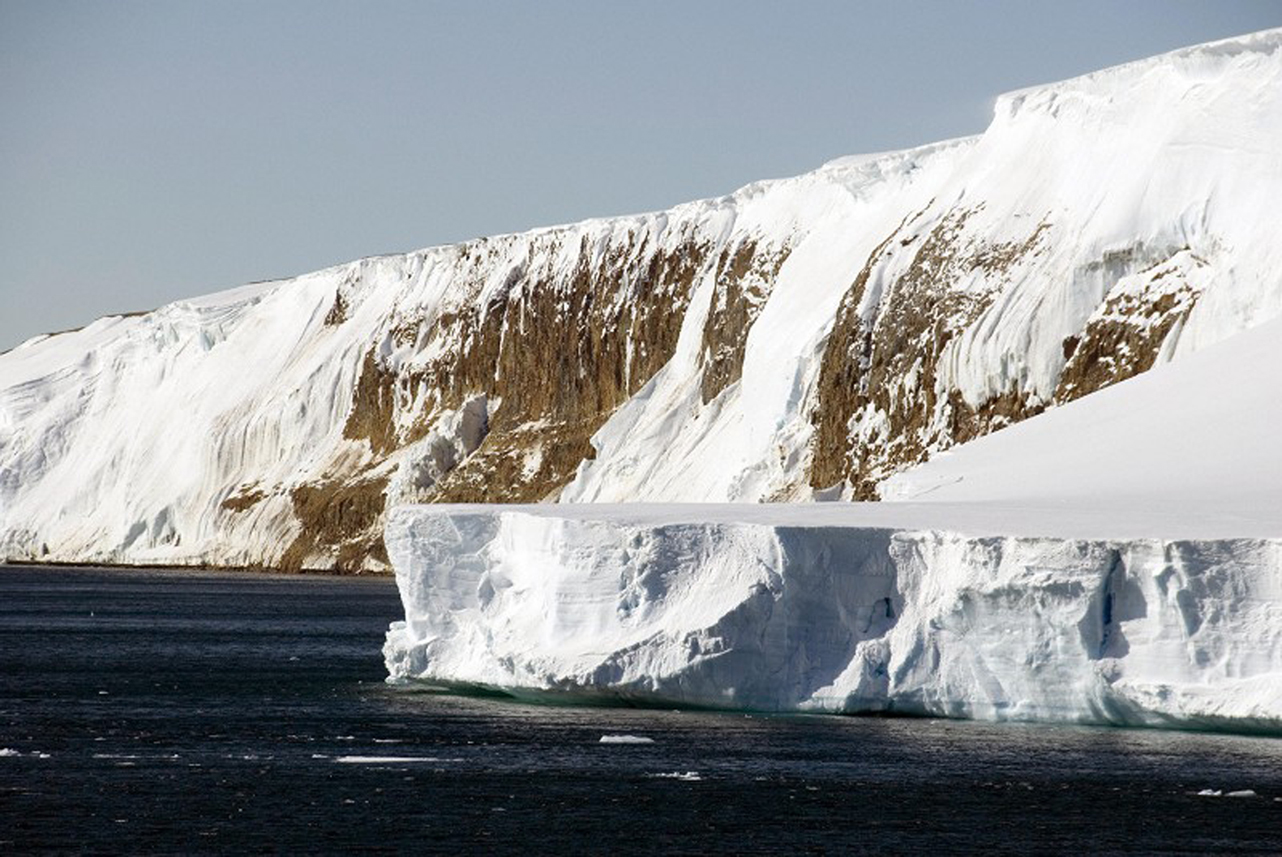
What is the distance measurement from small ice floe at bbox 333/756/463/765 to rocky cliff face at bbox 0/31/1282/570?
30.2 metres

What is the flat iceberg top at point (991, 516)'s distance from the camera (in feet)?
103

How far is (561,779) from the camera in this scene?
27656 mm

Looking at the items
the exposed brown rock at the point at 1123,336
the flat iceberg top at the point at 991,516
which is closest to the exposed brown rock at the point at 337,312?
the exposed brown rock at the point at 1123,336

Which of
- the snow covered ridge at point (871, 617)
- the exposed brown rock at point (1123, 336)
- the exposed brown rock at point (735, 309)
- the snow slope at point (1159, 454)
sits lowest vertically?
the snow covered ridge at point (871, 617)

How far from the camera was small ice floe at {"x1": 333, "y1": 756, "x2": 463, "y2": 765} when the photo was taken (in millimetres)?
29016

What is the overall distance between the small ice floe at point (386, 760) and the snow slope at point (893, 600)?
16.1 feet

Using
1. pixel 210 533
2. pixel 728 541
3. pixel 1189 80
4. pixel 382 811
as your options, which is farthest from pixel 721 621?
pixel 210 533

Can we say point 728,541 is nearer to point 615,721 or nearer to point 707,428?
point 615,721

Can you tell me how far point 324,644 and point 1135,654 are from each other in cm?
2395

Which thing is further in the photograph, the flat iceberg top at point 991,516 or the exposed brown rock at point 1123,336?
the exposed brown rock at point 1123,336

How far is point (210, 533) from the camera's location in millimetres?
102000

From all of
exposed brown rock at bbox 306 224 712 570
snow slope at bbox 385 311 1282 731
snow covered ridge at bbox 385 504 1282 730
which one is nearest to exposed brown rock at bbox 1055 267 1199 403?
snow slope at bbox 385 311 1282 731

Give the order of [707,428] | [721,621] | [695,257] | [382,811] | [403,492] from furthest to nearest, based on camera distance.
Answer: [403,492] → [695,257] → [707,428] → [721,621] → [382,811]

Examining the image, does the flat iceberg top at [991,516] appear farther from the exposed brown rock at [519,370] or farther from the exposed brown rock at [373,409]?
the exposed brown rock at [373,409]
